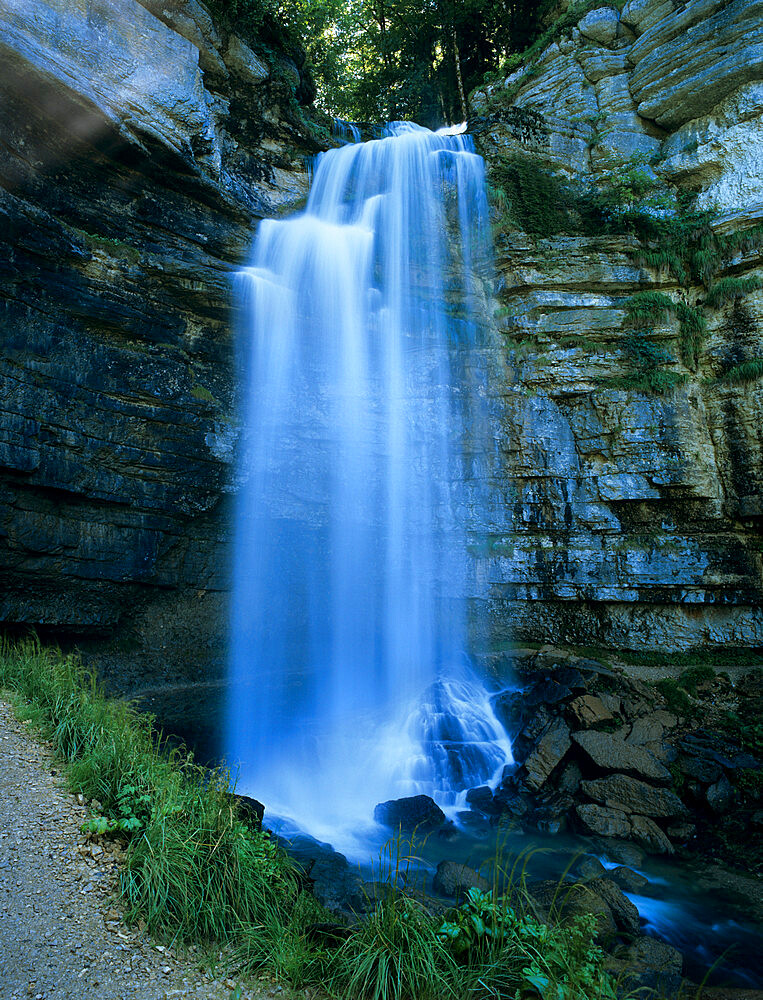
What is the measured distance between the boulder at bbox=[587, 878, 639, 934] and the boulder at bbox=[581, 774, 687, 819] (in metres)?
2.49

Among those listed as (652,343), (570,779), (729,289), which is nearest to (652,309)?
(652,343)

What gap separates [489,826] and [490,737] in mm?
2520

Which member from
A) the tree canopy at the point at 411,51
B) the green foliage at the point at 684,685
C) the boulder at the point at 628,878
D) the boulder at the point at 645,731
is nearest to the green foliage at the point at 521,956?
the boulder at the point at 628,878

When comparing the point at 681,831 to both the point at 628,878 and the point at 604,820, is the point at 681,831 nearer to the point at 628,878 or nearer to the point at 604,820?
the point at 604,820

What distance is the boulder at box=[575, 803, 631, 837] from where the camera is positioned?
25.6 ft

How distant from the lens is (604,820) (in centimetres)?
795

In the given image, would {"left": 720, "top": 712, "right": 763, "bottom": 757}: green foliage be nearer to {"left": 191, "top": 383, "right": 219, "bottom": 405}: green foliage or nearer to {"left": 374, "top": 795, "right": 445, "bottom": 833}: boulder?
{"left": 374, "top": 795, "right": 445, "bottom": 833}: boulder

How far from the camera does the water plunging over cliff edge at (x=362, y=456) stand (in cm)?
1236

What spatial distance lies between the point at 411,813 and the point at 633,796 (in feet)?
10.9

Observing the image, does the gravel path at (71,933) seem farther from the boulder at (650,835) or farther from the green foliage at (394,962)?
the boulder at (650,835)

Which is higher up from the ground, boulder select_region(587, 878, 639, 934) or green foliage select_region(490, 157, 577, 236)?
green foliage select_region(490, 157, 577, 236)

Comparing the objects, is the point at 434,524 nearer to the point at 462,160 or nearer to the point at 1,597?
the point at 1,597

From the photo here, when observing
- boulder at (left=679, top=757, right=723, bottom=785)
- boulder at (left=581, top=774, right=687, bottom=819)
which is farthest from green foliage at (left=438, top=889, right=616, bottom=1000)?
boulder at (left=679, top=757, right=723, bottom=785)

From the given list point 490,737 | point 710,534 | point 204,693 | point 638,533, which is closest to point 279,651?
point 204,693
